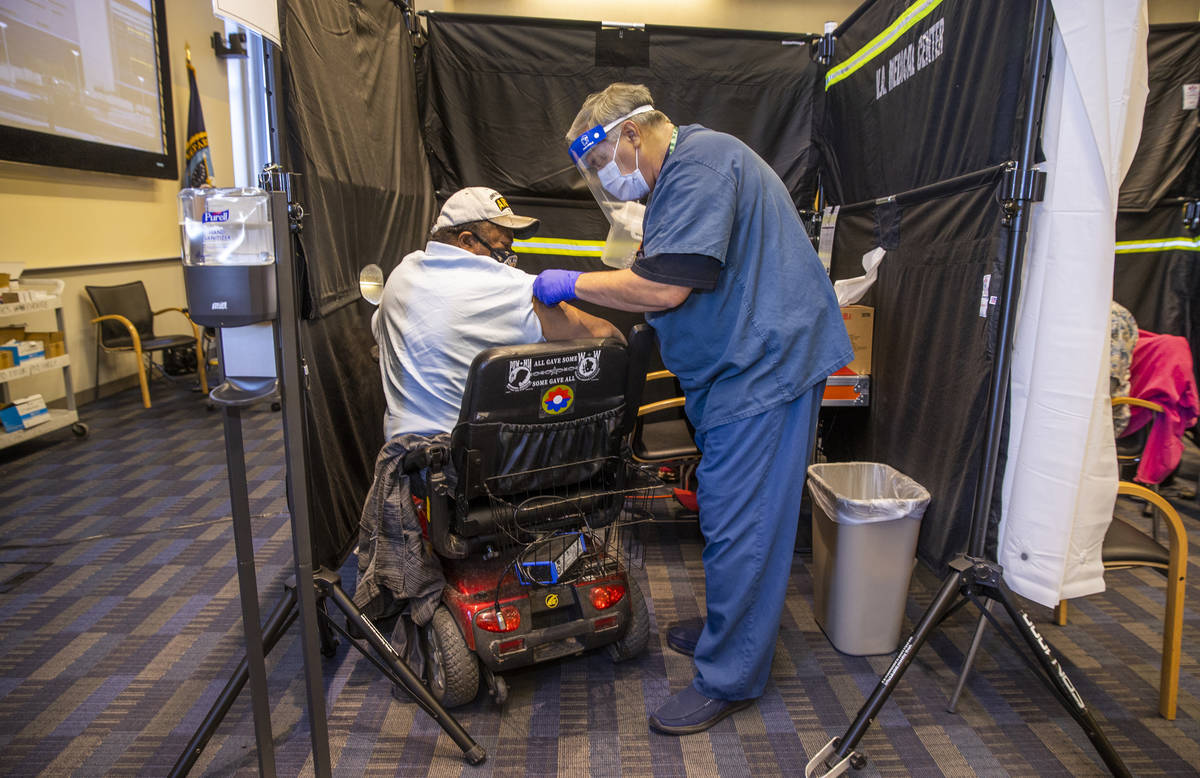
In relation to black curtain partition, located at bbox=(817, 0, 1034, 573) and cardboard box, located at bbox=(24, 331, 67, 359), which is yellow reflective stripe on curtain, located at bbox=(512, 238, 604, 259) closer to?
black curtain partition, located at bbox=(817, 0, 1034, 573)

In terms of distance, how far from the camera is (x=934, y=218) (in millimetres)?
1934

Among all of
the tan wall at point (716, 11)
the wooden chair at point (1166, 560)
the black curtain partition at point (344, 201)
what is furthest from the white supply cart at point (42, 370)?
the wooden chair at point (1166, 560)

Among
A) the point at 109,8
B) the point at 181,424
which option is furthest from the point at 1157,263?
the point at 109,8

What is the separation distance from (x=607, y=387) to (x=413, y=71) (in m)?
1.86

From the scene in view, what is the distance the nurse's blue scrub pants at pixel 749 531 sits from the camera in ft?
5.13

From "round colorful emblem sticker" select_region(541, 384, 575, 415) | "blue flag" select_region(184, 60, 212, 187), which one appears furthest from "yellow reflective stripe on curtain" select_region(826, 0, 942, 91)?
"blue flag" select_region(184, 60, 212, 187)

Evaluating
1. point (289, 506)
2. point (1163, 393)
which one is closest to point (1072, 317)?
point (289, 506)

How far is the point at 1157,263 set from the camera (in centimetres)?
345

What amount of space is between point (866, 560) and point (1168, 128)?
3038mm

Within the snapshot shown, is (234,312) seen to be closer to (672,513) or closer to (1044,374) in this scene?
(1044,374)

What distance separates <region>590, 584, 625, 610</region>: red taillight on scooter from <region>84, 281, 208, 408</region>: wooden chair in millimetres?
3824

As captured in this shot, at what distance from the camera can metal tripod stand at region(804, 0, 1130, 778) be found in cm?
142

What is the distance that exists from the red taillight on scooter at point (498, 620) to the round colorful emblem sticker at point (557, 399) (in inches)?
20.2

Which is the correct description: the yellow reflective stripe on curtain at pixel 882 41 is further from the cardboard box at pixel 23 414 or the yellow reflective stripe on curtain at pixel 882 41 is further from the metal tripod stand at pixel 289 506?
the cardboard box at pixel 23 414
